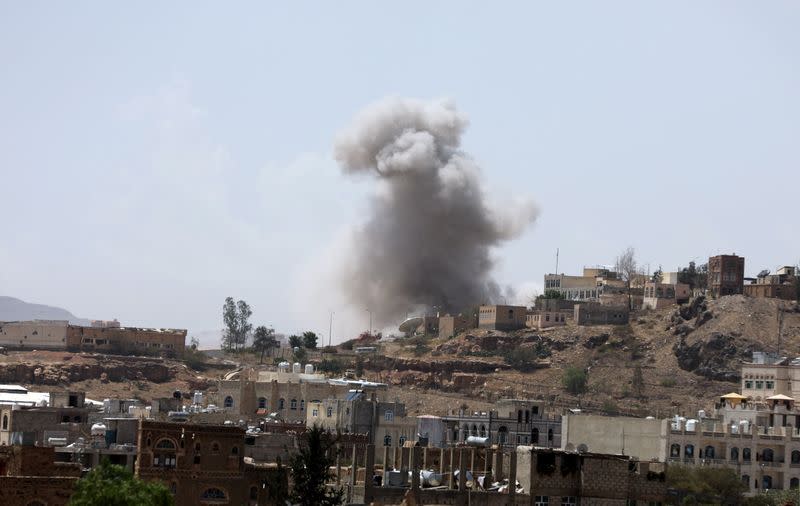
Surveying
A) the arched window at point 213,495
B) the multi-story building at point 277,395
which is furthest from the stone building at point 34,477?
the multi-story building at point 277,395

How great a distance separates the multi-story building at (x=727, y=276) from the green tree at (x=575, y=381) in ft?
45.4

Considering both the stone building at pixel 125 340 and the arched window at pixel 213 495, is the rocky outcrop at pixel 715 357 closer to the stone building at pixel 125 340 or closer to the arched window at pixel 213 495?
the stone building at pixel 125 340

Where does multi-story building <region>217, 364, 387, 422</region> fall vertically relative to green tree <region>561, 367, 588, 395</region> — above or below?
below

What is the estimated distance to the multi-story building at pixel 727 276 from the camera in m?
134

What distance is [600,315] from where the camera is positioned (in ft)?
452

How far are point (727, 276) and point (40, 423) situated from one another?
7171cm

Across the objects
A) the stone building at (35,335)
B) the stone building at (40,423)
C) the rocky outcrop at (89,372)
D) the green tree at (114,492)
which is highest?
the stone building at (35,335)

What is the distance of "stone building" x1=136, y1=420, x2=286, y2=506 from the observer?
5650 centimetres

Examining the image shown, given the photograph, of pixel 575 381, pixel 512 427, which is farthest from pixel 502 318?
pixel 512 427

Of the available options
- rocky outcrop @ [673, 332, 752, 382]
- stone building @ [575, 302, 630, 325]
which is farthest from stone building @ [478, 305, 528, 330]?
rocky outcrop @ [673, 332, 752, 382]

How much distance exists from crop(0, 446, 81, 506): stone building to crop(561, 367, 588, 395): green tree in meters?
71.2

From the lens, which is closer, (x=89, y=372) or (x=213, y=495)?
(x=213, y=495)

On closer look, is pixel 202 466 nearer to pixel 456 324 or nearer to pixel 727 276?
pixel 727 276

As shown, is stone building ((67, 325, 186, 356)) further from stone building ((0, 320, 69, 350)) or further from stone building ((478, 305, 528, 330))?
stone building ((478, 305, 528, 330))
